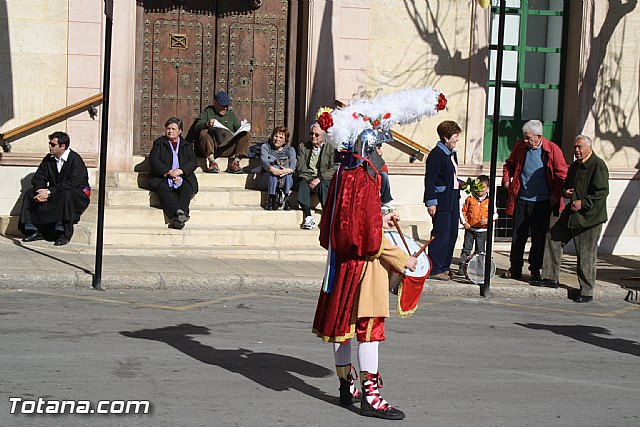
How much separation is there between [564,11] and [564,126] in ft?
5.80

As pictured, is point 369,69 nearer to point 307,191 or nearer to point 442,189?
point 307,191

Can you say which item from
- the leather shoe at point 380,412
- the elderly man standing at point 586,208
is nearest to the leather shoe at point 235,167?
the elderly man standing at point 586,208

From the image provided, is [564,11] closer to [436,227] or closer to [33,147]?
[436,227]

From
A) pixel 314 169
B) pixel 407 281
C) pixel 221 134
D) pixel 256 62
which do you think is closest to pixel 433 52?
pixel 256 62

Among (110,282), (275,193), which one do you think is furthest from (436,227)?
(110,282)

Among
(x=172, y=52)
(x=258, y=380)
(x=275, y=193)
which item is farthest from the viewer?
(x=172, y=52)

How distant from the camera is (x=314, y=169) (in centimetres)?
1589

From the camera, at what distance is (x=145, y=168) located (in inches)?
647

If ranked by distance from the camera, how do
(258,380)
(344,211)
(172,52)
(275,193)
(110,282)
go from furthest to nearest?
(172,52) → (275,193) → (110,282) → (258,380) → (344,211)

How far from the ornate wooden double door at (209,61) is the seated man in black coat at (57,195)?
6.68 ft

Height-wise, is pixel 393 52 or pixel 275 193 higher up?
pixel 393 52

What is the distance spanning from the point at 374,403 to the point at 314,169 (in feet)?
28.7

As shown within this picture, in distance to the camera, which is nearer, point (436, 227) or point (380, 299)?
point (380, 299)

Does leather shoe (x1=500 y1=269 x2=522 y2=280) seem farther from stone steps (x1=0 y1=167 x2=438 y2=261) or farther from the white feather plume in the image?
the white feather plume
